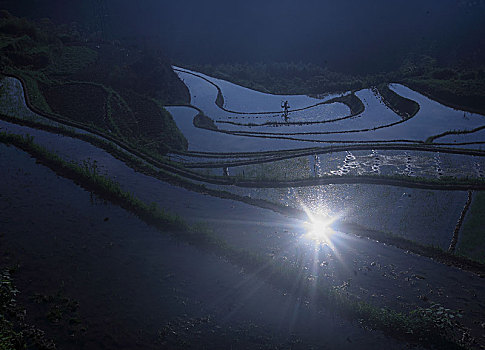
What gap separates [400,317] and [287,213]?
3.27 m

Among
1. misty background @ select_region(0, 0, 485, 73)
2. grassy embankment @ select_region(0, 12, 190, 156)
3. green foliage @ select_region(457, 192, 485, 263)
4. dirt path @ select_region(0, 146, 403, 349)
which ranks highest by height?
misty background @ select_region(0, 0, 485, 73)

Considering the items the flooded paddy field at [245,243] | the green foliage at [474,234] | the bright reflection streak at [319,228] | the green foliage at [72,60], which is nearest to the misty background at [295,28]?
the green foliage at [72,60]

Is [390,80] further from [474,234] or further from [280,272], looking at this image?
[280,272]

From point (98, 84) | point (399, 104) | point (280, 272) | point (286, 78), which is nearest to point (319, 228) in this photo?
point (280, 272)

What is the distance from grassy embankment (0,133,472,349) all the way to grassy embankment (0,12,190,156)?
116 inches

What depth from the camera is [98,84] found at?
747 inches

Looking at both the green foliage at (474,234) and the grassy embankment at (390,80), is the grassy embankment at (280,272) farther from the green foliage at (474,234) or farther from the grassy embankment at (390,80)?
the grassy embankment at (390,80)

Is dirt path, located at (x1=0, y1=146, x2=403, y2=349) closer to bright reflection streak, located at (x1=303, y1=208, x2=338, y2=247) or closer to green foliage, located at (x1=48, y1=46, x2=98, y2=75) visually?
bright reflection streak, located at (x1=303, y1=208, x2=338, y2=247)

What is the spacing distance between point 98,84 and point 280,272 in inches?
638

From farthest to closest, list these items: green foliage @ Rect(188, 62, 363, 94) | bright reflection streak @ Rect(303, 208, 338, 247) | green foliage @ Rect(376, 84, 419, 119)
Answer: green foliage @ Rect(188, 62, 363, 94) → green foliage @ Rect(376, 84, 419, 119) → bright reflection streak @ Rect(303, 208, 338, 247)

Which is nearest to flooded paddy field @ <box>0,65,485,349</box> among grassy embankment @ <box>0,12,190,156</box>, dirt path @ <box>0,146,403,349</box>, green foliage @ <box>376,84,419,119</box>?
dirt path @ <box>0,146,403,349</box>

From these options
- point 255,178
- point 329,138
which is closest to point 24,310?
point 255,178

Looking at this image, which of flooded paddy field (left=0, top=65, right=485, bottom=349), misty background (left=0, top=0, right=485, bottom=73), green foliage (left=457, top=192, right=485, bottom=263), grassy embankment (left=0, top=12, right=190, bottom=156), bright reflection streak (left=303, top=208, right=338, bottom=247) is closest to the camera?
flooded paddy field (left=0, top=65, right=485, bottom=349)

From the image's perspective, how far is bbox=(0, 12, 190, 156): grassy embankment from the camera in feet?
46.4
